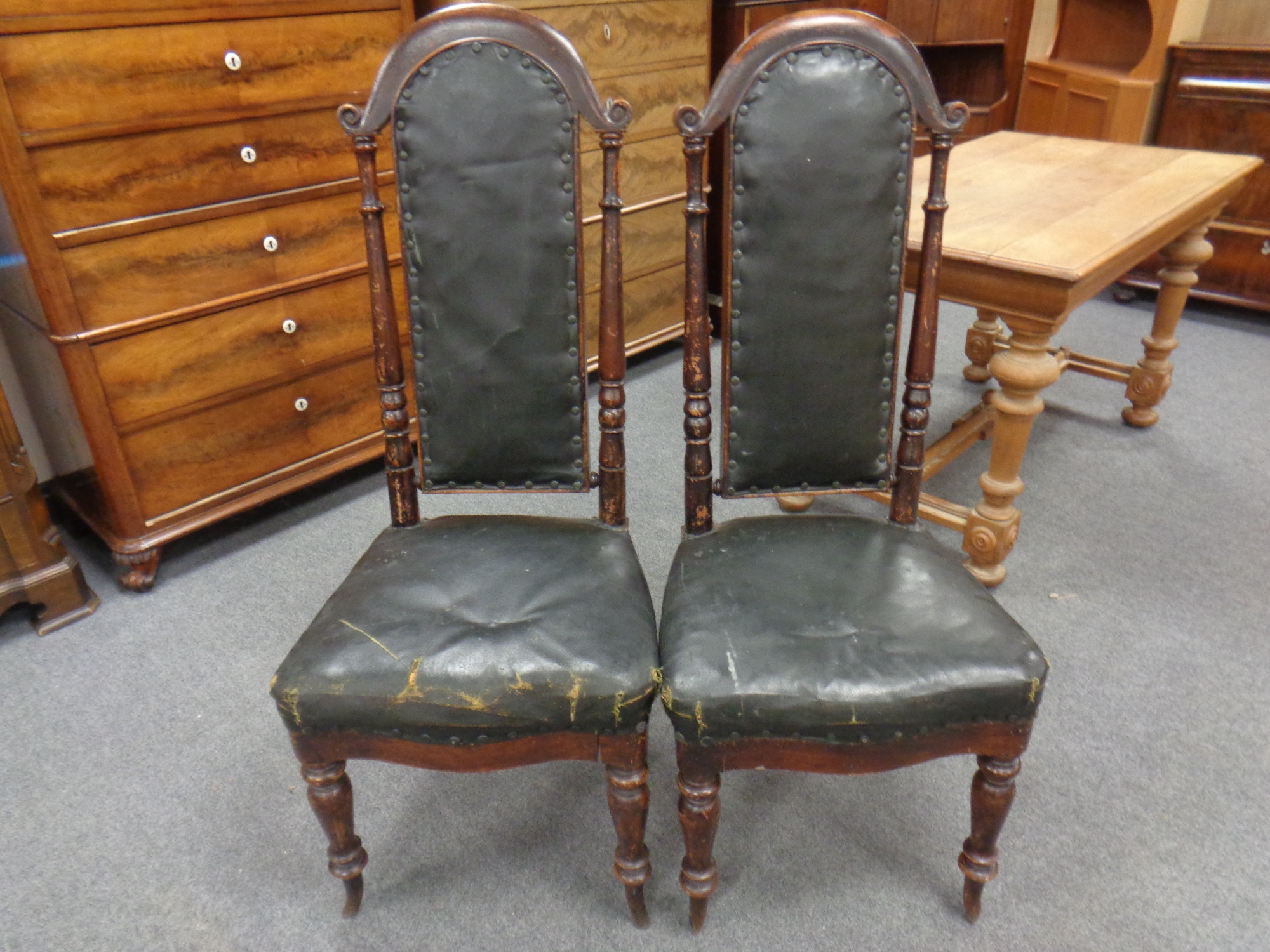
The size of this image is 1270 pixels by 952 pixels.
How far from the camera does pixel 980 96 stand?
4.21m

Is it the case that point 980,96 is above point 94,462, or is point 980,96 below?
above

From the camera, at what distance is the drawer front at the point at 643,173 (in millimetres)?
2736

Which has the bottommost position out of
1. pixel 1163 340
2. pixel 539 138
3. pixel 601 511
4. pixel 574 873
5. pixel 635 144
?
pixel 574 873

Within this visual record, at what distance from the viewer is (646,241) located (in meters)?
3.03

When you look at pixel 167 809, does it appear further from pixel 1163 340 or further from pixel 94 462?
pixel 1163 340

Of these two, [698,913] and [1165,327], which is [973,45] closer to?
[1165,327]

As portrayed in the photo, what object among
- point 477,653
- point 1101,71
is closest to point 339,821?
point 477,653

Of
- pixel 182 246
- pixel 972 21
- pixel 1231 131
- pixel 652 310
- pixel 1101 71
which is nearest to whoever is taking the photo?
pixel 182 246

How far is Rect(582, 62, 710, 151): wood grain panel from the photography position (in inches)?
106

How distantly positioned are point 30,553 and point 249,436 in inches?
20.5

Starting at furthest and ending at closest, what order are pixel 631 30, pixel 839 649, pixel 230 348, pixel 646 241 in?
pixel 646 241, pixel 631 30, pixel 230 348, pixel 839 649

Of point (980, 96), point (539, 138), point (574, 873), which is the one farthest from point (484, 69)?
point (980, 96)

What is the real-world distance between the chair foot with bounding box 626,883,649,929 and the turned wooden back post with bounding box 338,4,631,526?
574 mm

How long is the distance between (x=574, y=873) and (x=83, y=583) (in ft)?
4.54
